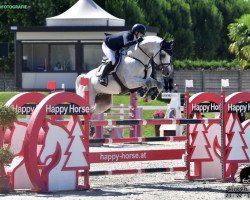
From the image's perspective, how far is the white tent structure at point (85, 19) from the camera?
128ft

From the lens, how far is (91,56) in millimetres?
39156

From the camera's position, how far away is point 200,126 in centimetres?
1355

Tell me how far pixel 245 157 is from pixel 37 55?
88.8ft

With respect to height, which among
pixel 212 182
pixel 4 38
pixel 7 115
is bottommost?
pixel 212 182

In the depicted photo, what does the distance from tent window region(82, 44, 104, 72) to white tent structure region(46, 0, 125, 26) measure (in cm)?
98

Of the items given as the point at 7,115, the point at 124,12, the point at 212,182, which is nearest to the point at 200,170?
the point at 212,182

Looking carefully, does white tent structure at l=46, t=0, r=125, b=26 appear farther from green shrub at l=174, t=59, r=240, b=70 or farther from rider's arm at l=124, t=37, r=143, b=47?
rider's arm at l=124, t=37, r=143, b=47

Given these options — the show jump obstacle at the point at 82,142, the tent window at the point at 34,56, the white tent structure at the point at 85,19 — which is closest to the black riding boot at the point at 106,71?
the show jump obstacle at the point at 82,142

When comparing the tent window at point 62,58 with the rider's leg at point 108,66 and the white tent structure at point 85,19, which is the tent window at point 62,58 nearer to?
the white tent structure at point 85,19

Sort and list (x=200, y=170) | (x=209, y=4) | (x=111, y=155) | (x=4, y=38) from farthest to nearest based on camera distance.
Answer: (x=209, y=4) < (x=4, y=38) < (x=200, y=170) < (x=111, y=155)

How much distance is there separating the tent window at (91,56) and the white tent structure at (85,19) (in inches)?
38.7

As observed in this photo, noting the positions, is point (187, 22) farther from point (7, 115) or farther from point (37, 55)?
point (7, 115)

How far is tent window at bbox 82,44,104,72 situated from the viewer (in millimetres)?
39000

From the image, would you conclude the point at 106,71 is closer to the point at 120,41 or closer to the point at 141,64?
the point at 120,41
